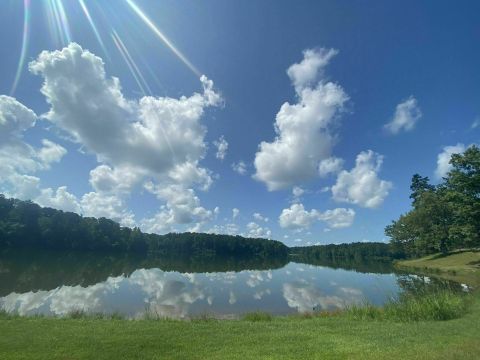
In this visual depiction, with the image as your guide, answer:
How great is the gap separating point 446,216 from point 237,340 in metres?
79.7

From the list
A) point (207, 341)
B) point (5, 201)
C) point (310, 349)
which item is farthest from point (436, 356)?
point (5, 201)

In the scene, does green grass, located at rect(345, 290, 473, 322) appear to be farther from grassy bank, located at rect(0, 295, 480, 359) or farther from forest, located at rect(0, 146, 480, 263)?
forest, located at rect(0, 146, 480, 263)

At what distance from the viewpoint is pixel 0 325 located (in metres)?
14.2

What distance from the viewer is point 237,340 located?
42.0ft

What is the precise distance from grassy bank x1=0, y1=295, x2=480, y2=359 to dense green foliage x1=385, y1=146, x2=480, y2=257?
37.1 metres

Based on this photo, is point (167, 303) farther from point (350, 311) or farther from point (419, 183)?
point (419, 183)

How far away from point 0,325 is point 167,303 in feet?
59.0

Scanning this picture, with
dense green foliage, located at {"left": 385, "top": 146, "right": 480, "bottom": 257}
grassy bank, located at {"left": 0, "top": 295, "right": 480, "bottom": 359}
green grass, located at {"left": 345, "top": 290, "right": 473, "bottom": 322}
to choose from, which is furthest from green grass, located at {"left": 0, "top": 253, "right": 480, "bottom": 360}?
dense green foliage, located at {"left": 385, "top": 146, "right": 480, "bottom": 257}

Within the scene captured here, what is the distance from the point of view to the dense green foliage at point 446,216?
46062 millimetres

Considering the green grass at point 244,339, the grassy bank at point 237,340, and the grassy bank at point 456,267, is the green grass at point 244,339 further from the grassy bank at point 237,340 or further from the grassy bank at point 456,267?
the grassy bank at point 456,267

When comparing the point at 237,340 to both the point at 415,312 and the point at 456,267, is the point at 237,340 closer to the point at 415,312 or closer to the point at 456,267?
the point at 415,312

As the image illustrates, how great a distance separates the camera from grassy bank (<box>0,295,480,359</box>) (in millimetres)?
10766

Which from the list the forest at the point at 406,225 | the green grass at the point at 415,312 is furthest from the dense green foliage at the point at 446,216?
the green grass at the point at 415,312

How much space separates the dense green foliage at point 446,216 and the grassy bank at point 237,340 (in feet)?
122
